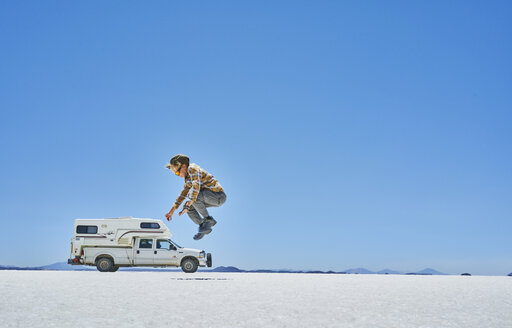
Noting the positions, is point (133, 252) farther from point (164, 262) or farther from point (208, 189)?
point (208, 189)

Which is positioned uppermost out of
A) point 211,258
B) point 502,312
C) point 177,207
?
point 177,207

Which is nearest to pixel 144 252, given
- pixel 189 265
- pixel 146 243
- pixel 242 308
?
pixel 146 243

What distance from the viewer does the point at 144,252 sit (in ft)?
78.1

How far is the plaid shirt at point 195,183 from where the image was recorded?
10125mm

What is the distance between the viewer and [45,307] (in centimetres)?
579

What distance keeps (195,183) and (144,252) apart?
585 inches

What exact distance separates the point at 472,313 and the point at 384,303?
1159 millimetres

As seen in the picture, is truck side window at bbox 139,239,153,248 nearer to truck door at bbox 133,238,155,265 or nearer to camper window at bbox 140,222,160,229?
truck door at bbox 133,238,155,265

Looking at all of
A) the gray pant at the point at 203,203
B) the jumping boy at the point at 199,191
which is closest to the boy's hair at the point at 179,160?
the jumping boy at the point at 199,191

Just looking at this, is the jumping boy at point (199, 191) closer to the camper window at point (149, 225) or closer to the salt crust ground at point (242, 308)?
the salt crust ground at point (242, 308)

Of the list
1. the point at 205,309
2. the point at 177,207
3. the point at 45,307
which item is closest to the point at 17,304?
the point at 45,307

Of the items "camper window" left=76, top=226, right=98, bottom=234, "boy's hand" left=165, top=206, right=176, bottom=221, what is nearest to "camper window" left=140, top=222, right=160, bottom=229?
"camper window" left=76, top=226, right=98, bottom=234

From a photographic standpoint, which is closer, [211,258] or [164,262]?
[211,258]

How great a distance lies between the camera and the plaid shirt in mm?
10125
